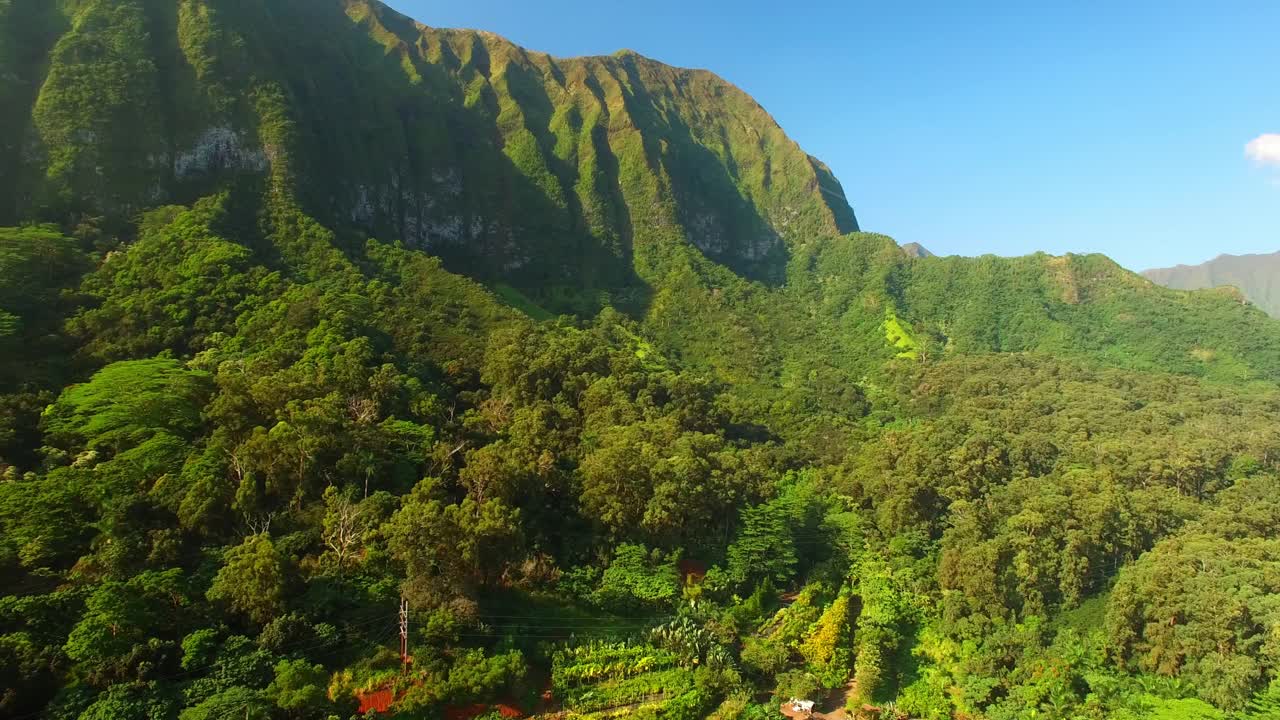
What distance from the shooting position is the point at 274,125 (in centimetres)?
7150

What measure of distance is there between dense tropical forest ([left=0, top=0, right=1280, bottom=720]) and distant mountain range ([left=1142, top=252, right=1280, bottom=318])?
116467 millimetres

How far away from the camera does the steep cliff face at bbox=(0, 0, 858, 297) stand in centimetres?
6156

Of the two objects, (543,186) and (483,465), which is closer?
(483,465)

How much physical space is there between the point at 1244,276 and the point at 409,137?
677 feet

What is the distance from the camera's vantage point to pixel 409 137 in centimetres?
9688

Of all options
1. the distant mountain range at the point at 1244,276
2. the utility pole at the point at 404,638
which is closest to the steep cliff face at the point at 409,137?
the utility pole at the point at 404,638

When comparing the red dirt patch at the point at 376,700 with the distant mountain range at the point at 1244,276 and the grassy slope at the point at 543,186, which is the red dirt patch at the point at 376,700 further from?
the distant mountain range at the point at 1244,276

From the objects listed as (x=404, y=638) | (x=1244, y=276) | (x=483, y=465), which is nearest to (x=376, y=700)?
(x=404, y=638)

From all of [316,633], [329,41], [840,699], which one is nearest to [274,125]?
[329,41]

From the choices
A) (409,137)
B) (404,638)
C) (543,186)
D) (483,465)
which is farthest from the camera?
(543,186)

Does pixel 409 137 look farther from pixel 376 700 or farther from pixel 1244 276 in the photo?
pixel 1244 276

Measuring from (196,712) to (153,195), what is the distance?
56.9m

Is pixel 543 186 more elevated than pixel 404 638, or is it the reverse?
pixel 543 186

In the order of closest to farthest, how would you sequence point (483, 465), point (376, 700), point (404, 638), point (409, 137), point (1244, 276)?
point (376, 700), point (404, 638), point (483, 465), point (409, 137), point (1244, 276)
